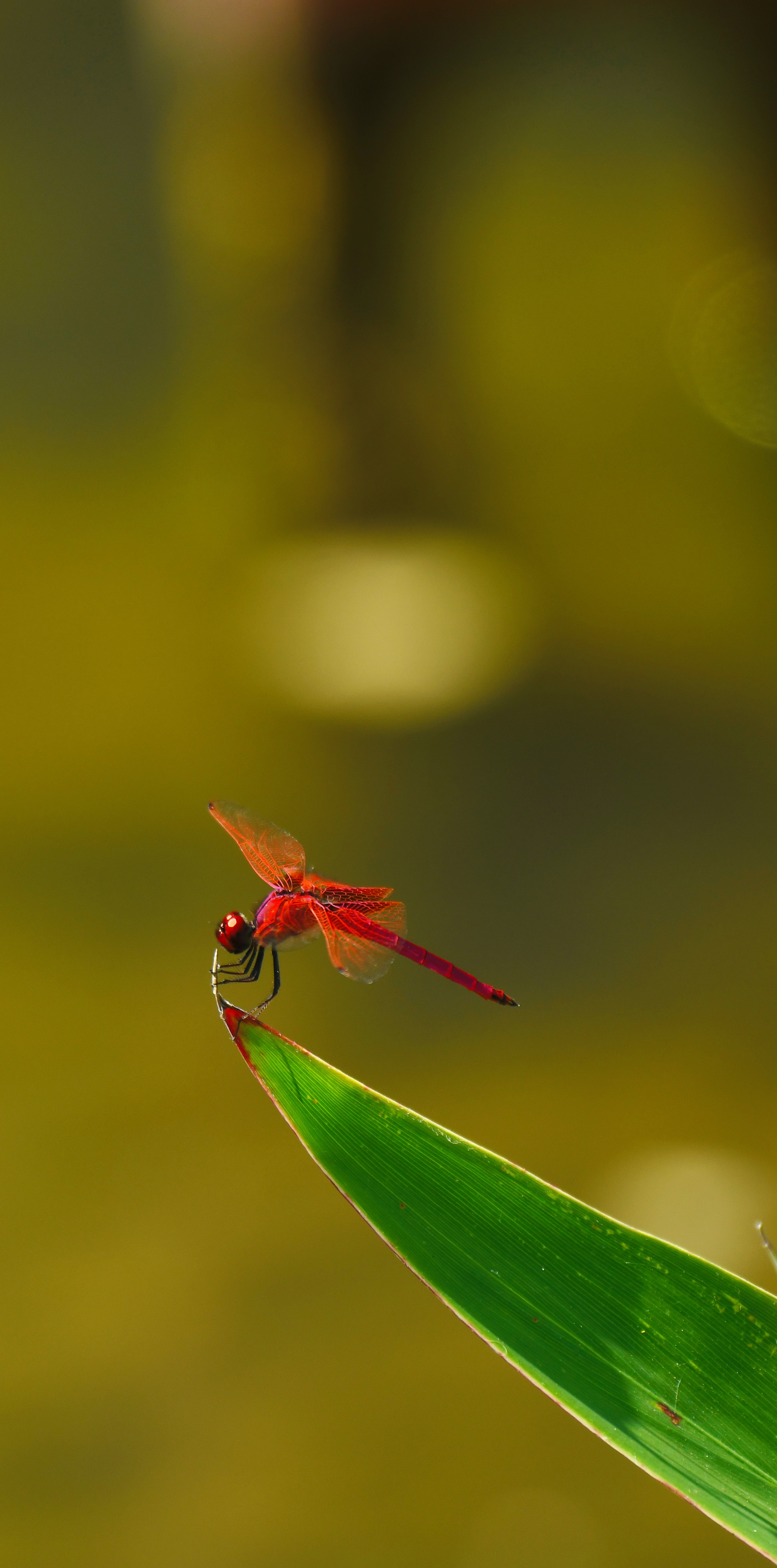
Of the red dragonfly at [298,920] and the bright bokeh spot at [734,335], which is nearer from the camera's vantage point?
the red dragonfly at [298,920]

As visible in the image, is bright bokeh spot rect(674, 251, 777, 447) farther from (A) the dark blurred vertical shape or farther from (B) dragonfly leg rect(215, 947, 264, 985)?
(B) dragonfly leg rect(215, 947, 264, 985)

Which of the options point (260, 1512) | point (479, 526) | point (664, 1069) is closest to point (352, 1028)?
point (664, 1069)

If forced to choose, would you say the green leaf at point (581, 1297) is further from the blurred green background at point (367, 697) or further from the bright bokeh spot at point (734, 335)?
the bright bokeh spot at point (734, 335)

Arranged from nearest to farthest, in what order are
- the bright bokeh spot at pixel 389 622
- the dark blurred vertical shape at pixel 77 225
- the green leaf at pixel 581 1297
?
the green leaf at pixel 581 1297, the dark blurred vertical shape at pixel 77 225, the bright bokeh spot at pixel 389 622

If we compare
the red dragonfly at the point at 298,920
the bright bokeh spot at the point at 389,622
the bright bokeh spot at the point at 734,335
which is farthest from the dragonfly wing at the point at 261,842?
the bright bokeh spot at the point at 734,335

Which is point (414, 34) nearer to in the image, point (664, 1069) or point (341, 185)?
point (341, 185)

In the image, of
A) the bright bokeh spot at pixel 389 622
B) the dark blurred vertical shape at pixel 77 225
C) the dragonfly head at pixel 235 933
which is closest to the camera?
the dragonfly head at pixel 235 933

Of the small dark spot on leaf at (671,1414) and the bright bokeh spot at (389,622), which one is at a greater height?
the bright bokeh spot at (389,622)

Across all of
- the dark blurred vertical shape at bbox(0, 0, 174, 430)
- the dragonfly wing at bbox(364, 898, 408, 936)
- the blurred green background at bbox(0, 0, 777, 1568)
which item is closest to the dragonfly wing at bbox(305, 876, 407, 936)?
the dragonfly wing at bbox(364, 898, 408, 936)
